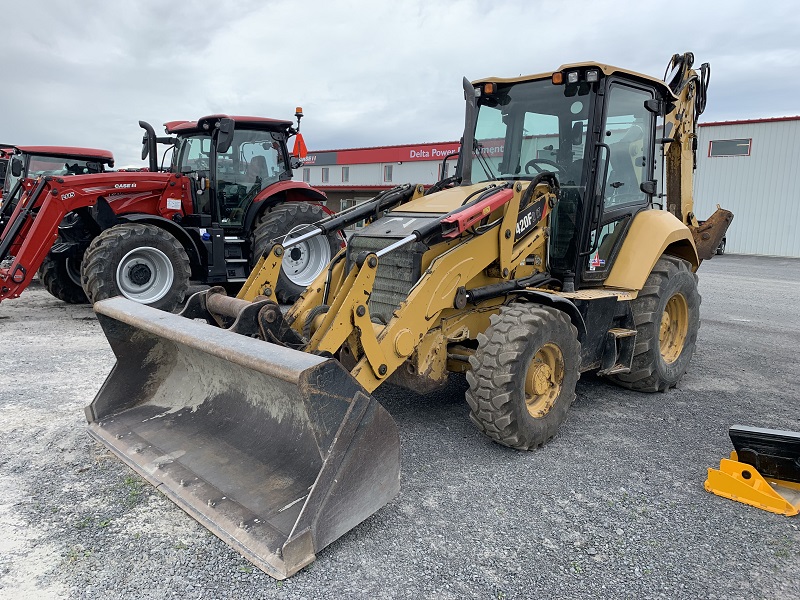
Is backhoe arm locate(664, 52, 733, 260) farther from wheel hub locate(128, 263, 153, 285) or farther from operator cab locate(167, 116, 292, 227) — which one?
wheel hub locate(128, 263, 153, 285)

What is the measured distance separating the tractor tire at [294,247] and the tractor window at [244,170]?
14.9 inches

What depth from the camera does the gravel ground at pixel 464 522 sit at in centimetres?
250

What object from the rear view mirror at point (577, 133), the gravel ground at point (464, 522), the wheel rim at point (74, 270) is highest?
the rear view mirror at point (577, 133)

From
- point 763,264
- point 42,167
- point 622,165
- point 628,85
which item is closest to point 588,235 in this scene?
point 622,165

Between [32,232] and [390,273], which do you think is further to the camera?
[32,232]

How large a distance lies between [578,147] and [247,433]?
10.1 ft

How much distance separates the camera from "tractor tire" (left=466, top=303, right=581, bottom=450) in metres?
3.52

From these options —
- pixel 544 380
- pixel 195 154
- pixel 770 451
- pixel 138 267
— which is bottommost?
pixel 770 451

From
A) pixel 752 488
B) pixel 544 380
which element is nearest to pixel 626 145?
pixel 544 380

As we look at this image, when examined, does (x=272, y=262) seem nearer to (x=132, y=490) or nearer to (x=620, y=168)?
(x=132, y=490)

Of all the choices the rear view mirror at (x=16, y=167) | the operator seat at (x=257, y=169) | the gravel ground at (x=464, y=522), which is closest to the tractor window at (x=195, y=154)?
the operator seat at (x=257, y=169)

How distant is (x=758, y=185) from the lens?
2112 centimetres

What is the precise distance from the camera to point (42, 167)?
10688mm

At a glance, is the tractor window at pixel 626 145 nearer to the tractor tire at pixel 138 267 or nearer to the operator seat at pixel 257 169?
the tractor tire at pixel 138 267
